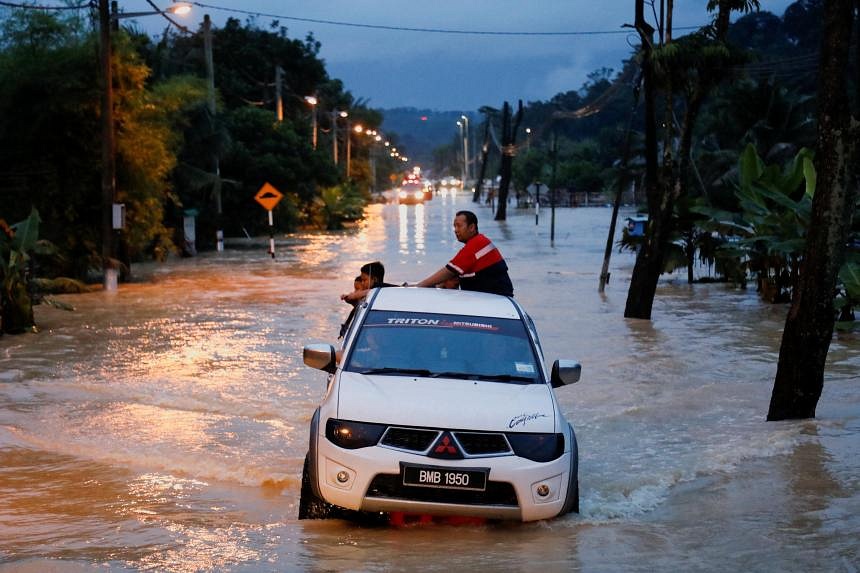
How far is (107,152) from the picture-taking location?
26781 millimetres

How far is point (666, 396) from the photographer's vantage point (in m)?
13.9

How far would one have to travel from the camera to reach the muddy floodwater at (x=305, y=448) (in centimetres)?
726

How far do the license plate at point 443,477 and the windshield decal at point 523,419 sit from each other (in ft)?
1.17

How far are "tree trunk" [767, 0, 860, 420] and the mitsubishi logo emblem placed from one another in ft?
16.1

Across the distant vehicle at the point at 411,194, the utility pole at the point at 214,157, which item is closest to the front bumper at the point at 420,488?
the utility pole at the point at 214,157

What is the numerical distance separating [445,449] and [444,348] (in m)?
1.36

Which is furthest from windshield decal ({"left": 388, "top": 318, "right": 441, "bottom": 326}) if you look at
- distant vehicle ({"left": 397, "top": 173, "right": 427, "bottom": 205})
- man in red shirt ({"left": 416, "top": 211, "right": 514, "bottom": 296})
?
distant vehicle ({"left": 397, "top": 173, "right": 427, "bottom": 205})

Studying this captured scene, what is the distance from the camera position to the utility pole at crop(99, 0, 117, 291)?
87.1ft

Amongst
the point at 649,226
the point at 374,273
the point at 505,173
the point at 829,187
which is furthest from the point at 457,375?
the point at 505,173

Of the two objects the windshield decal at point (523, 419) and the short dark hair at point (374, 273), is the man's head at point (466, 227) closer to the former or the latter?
the short dark hair at point (374, 273)

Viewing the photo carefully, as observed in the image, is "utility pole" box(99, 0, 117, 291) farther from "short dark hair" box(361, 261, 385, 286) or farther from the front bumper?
the front bumper

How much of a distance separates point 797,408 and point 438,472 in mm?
5375

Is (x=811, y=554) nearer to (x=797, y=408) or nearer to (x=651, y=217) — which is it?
(x=797, y=408)

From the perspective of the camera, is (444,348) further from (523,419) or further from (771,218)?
(771,218)
